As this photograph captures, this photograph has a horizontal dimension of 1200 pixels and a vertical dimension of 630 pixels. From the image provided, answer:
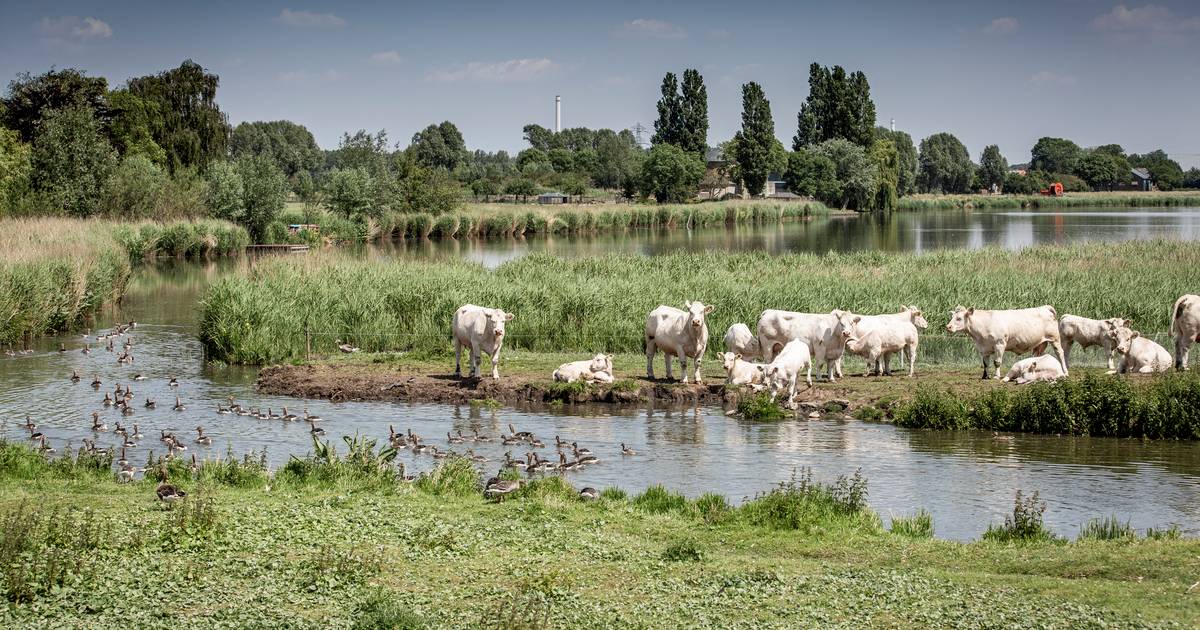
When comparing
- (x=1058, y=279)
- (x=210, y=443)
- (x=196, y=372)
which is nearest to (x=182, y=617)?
(x=210, y=443)

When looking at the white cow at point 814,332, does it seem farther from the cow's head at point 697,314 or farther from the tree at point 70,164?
the tree at point 70,164

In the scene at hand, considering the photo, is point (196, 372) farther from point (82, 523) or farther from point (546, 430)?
point (82, 523)

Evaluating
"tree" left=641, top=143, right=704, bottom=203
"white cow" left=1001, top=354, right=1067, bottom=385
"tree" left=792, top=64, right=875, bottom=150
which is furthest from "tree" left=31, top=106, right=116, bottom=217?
"tree" left=792, top=64, right=875, bottom=150

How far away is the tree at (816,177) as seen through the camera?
446 ft

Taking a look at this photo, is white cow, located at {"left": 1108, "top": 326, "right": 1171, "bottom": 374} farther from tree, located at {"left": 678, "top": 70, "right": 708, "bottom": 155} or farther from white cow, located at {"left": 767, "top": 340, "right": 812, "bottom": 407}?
tree, located at {"left": 678, "top": 70, "right": 708, "bottom": 155}

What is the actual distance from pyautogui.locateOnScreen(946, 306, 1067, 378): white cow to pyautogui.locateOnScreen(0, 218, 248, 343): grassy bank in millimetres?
26953

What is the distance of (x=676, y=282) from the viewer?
35906mm

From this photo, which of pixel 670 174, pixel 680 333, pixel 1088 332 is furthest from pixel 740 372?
pixel 670 174

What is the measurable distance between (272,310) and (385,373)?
5743mm

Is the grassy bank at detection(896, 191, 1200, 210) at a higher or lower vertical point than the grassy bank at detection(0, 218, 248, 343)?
higher

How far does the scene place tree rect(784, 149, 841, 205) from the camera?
136m

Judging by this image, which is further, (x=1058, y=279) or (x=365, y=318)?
(x=1058, y=279)

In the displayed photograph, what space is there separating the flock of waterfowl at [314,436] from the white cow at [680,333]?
5239mm

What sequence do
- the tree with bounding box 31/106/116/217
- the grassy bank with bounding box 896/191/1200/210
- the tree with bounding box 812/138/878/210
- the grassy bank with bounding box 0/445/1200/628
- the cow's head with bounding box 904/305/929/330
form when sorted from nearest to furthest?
the grassy bank with bounding box 0/445/1200/628 < the cow's head with bounding box 904/305/929/330 < the tree with bounding box 31/106/116/217 < the tree with bounding box 812/138/878/210 < the grassy bank with bounding box 896/191/1200/210
